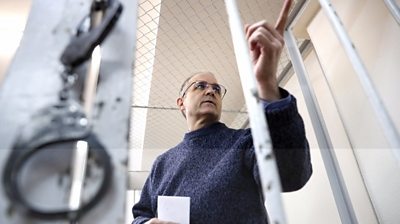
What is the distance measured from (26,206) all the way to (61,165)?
0.04m

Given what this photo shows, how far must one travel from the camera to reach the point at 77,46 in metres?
0.29

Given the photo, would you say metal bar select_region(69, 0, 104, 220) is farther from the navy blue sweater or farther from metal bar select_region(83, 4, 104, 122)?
the navy blue sweater

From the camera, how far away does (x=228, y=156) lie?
71 cm

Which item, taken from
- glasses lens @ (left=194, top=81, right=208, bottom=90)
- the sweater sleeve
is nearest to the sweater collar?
glasses lens @ (left=194, top=81, right=208, bottom=90)

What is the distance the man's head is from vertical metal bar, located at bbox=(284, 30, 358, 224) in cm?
32

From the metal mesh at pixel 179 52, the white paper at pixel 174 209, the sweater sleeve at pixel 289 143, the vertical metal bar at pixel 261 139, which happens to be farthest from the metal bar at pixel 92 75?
the metal mesh at pixel 179 52

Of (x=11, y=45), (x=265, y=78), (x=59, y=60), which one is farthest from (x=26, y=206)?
Result: (x=11, y=45)

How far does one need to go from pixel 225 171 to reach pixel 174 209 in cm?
14

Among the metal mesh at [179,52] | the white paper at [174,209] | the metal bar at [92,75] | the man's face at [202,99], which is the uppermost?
the metal mesh at [179,52]

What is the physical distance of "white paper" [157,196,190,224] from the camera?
0.66 metres

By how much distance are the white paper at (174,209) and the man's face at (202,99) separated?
0.93 feet

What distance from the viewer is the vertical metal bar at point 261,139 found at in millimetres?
268

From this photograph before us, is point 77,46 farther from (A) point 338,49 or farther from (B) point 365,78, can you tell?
(A) point 338,49

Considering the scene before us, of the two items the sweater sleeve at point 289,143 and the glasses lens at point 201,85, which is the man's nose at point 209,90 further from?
the sweater sleeve at point 289,143
